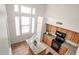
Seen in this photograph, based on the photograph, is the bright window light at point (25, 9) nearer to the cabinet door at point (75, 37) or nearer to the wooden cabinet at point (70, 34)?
the wooden cabinet at point (70, 34)

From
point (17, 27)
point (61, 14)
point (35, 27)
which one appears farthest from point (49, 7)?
point (17, 27)

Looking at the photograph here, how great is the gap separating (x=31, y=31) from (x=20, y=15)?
1.22m

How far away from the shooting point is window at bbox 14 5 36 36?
12.5 feet

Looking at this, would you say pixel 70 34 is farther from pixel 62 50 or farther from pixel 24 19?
pixel 24 19

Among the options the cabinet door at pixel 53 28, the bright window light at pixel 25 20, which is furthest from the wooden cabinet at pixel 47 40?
the bright window light at pixel 25 20

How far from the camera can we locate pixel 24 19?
4141mm

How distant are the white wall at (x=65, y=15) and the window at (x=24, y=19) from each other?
94 cm

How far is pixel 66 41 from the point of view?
3646mm

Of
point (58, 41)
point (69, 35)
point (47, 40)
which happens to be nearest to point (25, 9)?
point (47, 40)

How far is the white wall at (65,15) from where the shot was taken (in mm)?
3290

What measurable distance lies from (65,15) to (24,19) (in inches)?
80.9

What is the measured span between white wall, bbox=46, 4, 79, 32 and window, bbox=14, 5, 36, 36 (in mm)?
945

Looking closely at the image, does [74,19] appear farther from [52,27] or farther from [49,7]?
[49,7]
